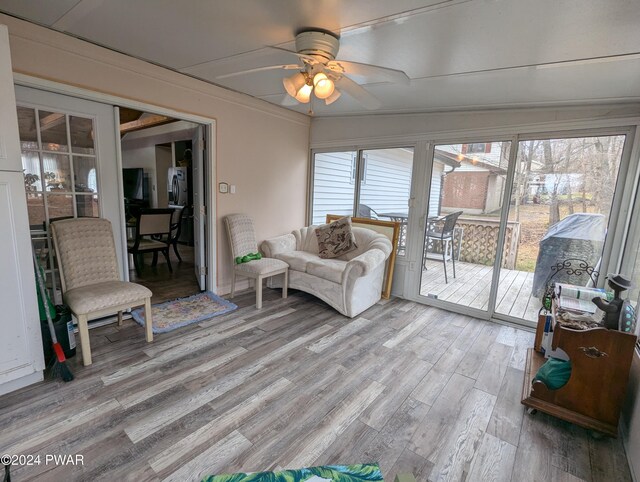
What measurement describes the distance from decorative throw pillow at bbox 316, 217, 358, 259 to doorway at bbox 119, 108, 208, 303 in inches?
57.8

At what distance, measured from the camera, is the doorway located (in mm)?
3836

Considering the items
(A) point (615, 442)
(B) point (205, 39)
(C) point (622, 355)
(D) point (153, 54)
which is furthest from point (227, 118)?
(A) point (615, 442)

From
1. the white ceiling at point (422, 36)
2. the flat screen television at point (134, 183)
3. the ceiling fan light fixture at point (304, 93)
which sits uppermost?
the white ceiling at point (422, 36)

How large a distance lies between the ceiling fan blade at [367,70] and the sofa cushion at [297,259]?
2195mm

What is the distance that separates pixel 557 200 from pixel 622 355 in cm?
Answer: 173

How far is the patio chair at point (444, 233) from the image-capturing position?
369 cm

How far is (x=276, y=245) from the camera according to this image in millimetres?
4035

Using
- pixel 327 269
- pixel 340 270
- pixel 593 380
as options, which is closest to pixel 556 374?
pixel 593 380

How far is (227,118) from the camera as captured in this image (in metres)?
3.62

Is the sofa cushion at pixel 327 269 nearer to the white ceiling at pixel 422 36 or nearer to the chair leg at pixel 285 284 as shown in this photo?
the chair leg at pixel 285 284

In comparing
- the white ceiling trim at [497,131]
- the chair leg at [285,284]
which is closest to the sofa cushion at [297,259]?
the chair leg at [285,284]

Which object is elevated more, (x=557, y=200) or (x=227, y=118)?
(x=227, y=118)

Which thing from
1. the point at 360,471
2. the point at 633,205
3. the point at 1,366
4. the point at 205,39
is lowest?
the point at 1,366

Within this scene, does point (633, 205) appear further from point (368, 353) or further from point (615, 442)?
point (368, 353)
